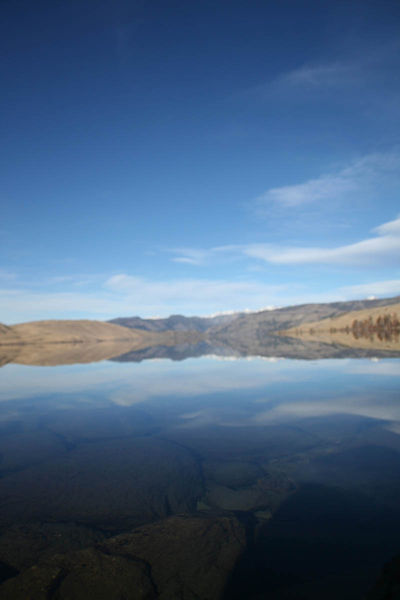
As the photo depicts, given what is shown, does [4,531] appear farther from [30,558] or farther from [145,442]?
[145,442]

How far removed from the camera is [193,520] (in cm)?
841

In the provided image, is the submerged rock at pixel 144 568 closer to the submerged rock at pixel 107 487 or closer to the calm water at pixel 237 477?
the calm water at pixel 237 477

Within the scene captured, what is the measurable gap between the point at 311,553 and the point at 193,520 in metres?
2.88

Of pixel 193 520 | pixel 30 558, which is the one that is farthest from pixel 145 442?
pixel 30 558

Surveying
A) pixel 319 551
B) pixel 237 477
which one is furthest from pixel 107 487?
pixel 319 551

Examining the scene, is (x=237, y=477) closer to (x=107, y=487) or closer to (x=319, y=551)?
(x=107, y=487)

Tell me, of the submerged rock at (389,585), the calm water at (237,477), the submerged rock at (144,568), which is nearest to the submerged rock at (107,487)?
the calm water at (237,477)

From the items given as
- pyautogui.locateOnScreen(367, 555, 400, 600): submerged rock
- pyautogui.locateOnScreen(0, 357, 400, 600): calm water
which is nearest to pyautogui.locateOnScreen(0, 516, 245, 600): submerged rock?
pyautogui.locateOnScreen(0, 357, 400, 600): calm water

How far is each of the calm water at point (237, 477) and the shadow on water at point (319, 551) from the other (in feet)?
0.09

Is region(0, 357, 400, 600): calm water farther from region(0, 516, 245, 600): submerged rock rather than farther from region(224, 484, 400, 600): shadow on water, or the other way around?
region(0, 516, 245, 600): submerged rock

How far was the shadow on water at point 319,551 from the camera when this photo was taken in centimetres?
589

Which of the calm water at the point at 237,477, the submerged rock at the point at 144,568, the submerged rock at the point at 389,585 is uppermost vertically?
the submerged rock at the point at 389,585

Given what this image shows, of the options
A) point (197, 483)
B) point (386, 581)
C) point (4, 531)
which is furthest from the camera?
point (197, 483)

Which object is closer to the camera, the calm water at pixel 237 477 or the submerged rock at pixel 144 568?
the submerged rock at pixel 144 568
